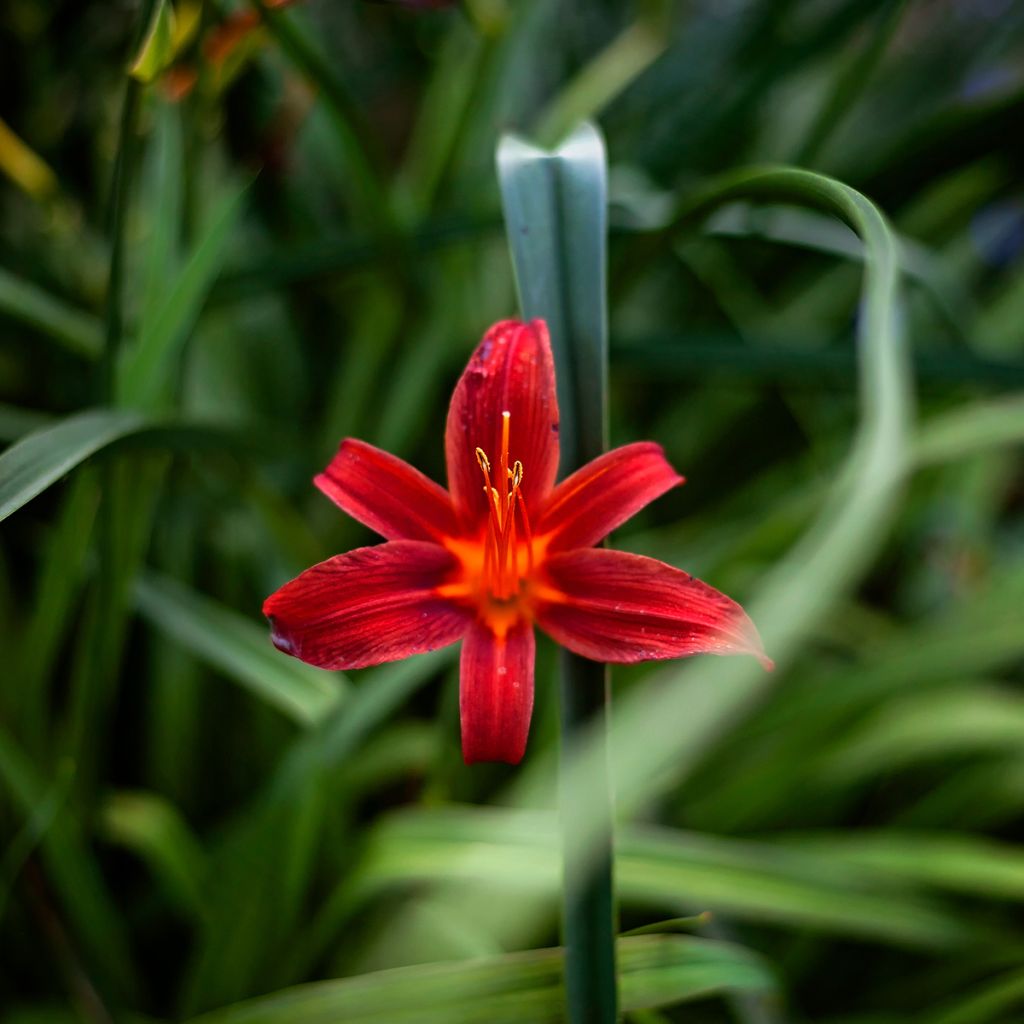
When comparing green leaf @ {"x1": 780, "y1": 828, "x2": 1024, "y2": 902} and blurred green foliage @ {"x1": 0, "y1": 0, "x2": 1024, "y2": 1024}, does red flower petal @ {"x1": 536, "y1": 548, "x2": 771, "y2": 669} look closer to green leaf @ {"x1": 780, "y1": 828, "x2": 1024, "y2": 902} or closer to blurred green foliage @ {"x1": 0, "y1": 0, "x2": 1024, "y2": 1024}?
blurred green foliage @ {"x1": 0, "y1": 0, "x2": 1024, "y2": 1024}

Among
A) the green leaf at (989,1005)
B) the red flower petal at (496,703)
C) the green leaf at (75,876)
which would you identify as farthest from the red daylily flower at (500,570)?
the green leaf at (989,1005)

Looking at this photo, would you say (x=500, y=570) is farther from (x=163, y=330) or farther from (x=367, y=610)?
(x=163, y=330)

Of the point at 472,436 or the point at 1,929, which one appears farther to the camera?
the point at 1,929

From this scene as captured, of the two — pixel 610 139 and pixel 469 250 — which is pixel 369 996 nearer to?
pixel 469 250

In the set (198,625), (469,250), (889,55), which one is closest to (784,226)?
(469,250)

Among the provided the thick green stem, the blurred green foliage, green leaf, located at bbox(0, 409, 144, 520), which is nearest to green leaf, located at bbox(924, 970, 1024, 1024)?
the blurred green foliage

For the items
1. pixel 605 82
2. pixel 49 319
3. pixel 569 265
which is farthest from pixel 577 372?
pixel 605 82
